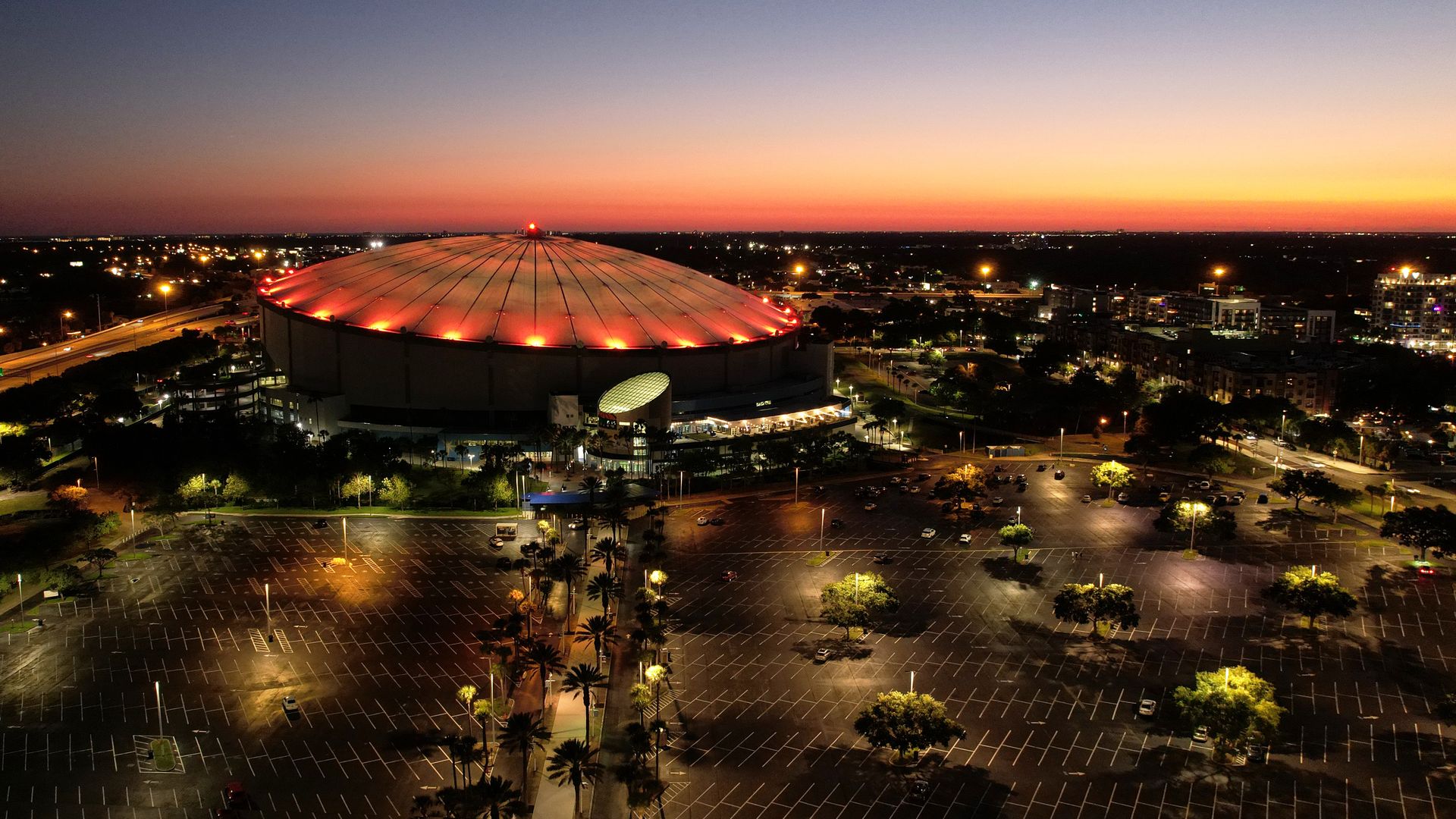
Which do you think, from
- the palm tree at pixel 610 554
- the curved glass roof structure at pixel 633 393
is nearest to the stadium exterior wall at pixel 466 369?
the curved glass roof structure at pixel 633 393

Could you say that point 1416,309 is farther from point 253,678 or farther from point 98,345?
point 98,345

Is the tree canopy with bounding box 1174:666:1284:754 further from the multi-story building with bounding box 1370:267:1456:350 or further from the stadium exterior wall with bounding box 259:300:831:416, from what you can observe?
the multi-story building with bounding box 1370:267:1456:350

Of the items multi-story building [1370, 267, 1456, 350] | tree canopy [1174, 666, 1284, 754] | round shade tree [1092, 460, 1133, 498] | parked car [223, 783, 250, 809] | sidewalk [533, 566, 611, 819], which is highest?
multi-story building [1370, 267, 1456, 350]

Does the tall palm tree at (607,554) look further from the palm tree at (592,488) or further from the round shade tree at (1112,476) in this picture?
the round shade tree at (1112,476)

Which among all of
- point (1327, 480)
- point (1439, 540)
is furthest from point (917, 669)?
point (1327, 480)

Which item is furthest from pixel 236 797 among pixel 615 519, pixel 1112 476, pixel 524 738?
pixel 1112 476

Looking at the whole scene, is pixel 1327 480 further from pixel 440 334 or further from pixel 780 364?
pixel 440 334

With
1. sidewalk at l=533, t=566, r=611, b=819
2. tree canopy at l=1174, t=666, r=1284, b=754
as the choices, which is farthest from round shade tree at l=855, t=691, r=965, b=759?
sidewalk at l=533, t=566, r=611, b=819
